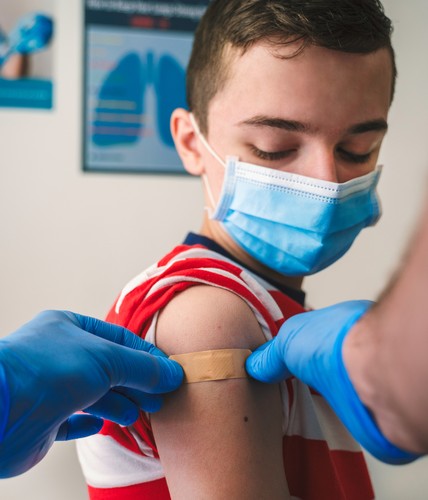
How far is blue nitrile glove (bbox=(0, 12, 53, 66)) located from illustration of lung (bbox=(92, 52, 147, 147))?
0.98 ft

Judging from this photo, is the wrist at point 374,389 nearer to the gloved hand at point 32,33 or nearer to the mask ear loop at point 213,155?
the mask ear loop at point 213,155

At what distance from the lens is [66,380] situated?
0.64 m

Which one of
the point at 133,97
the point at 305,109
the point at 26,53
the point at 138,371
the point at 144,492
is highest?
the point at 26,53

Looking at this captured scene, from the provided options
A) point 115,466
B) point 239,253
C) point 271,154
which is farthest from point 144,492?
point 271,154

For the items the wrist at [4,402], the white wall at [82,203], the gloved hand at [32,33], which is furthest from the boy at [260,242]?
the gloved hand at [32,33]

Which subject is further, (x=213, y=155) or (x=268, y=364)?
(x=213, y=155)

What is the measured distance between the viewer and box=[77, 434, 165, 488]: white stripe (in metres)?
0.88

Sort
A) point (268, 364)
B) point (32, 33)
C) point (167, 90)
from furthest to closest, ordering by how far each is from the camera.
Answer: point (167, 90)
point (32, 33)
point (268, 364)

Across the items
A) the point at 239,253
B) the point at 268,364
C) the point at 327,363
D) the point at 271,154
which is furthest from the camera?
the point at 239,253

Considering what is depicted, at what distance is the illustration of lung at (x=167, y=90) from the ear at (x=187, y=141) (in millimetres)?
1301

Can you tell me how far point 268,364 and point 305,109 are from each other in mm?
425

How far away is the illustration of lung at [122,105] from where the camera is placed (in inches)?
95.0

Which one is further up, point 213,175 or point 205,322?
point 213,175

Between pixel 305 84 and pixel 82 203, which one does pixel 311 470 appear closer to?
pixel 305 84
